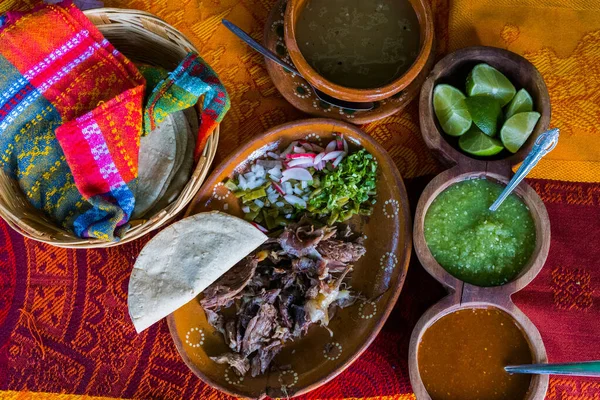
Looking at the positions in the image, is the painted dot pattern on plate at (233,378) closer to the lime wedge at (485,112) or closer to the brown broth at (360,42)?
the brown broth at (360,42)

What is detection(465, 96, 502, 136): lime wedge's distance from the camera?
2.10 meters

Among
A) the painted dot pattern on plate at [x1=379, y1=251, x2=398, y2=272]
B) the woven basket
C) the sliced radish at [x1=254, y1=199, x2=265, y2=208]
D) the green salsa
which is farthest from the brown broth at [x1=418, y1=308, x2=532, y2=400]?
the woven basket

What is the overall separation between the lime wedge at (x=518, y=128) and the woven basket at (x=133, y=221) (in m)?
1.12

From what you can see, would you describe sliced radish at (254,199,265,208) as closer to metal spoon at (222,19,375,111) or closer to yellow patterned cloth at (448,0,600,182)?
metal spoon at (222,19,375,111)

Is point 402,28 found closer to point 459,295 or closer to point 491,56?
point 491,56

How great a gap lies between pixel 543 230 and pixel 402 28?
96cm

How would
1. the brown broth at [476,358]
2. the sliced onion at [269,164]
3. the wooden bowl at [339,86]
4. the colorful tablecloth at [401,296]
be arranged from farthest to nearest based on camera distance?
1. the colorful tablecloth at [401,296]
2. the sliced onion at [269,164]
3. the brown broth at [476,358]
4. the wooden bowl at [339,86]

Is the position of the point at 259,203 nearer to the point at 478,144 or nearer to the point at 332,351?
the point at 332,351

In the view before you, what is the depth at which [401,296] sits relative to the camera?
2.29m

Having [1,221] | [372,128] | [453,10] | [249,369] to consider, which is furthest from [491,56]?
[1,221]

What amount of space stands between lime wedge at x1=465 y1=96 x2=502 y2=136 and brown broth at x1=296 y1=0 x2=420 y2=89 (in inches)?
12.6

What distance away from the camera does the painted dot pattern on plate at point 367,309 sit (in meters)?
2.15

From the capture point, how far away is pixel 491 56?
2139 millimetres

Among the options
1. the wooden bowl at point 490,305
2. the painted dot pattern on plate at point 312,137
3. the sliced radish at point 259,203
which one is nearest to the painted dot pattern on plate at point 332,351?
the wooden bowl at point 490,305
